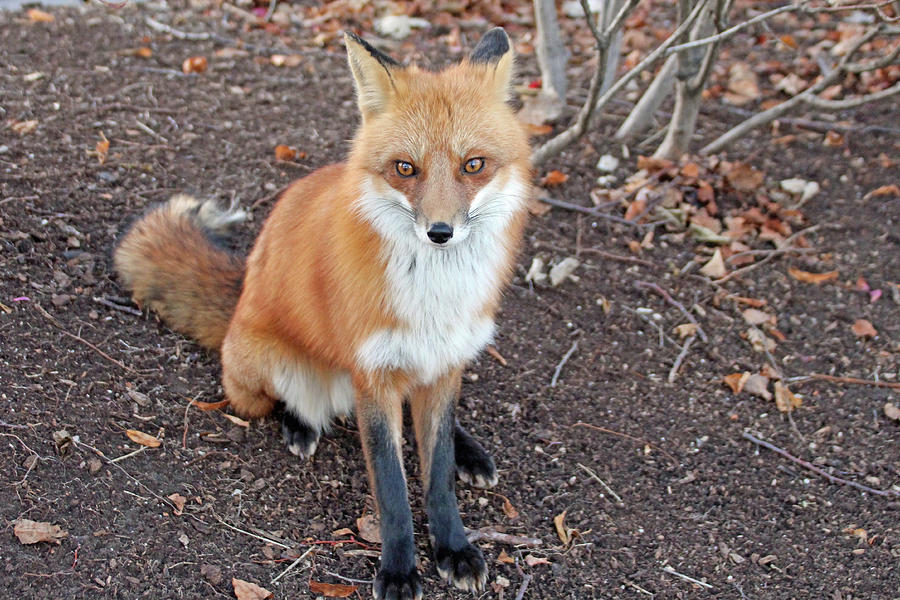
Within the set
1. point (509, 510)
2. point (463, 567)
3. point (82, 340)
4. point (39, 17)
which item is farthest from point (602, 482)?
point (39, 17)

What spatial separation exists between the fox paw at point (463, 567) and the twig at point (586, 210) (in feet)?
8.75

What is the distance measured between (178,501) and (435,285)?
4.66 feet

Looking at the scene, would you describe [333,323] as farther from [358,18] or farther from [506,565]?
[358,18]

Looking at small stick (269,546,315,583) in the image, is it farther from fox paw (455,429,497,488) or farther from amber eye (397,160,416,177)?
amber eye (397,160,416,177)

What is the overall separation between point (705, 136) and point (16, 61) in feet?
16.2

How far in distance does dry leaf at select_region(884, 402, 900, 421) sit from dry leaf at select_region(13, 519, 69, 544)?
3.92 meters

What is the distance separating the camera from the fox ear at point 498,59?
10.9ft

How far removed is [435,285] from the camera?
3.27 metres

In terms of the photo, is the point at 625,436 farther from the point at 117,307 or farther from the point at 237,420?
the point at 117,307

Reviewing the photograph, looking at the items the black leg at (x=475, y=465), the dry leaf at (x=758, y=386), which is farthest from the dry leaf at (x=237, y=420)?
the dry leaf at (x=758, y=386)

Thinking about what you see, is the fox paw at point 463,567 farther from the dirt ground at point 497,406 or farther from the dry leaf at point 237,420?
the dry leaf at point 237,420

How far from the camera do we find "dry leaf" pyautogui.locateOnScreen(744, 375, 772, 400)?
4547 millimetres

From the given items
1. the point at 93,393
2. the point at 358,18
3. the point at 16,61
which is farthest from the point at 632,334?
the point at 16,61

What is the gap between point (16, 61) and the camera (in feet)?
19.9
